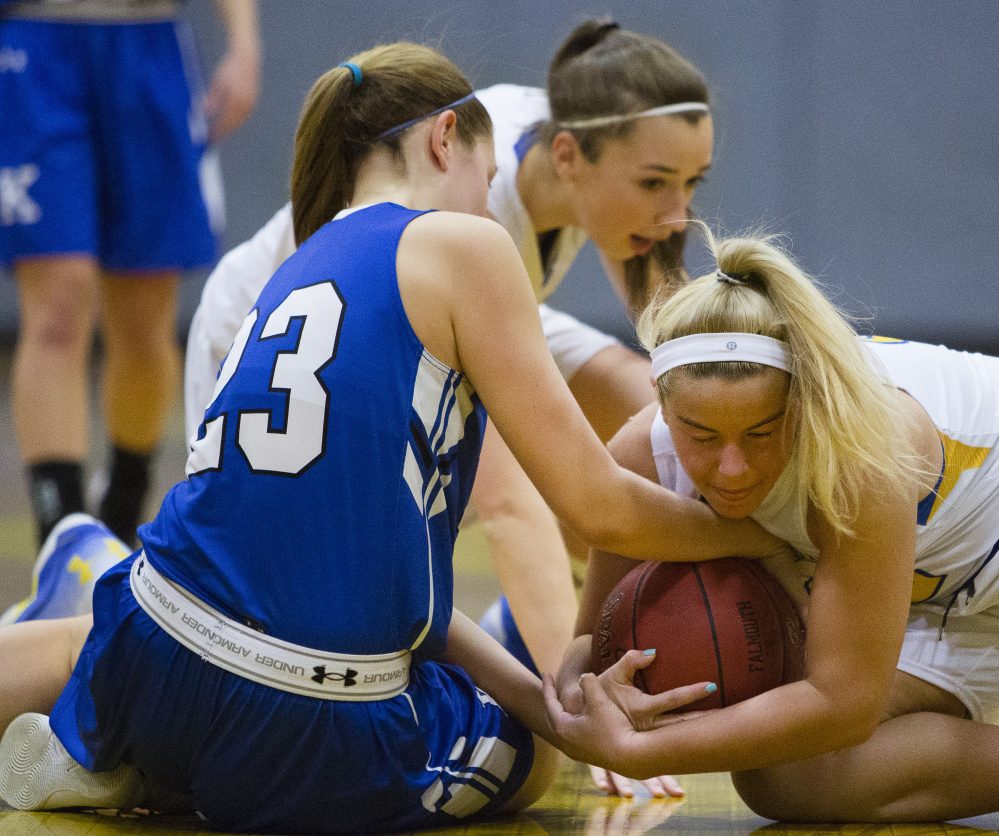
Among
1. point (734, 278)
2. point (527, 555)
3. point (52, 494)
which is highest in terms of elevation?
point (734, 278)

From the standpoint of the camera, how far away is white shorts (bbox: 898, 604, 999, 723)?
216cm

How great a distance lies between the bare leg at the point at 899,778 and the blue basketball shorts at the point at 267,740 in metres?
0.49

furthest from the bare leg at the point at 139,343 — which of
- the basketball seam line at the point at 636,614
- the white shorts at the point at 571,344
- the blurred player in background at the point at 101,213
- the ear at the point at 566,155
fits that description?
the basketball seam line at the point at 636,614

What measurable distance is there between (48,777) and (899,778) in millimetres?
1420

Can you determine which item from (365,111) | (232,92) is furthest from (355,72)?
(232,92)

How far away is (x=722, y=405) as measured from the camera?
186cm

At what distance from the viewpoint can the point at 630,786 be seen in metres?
2.28

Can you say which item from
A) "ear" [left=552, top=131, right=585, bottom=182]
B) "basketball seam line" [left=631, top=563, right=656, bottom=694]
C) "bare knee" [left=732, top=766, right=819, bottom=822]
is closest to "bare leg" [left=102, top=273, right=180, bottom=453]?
"ear" [left=552, top=131, right=585, bottom=182]

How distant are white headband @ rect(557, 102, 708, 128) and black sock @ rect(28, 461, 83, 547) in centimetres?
181

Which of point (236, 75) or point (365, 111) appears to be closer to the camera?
point (365, 111)

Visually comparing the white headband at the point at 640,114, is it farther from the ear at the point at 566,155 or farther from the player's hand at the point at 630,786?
the player's hand at the point at 630,786

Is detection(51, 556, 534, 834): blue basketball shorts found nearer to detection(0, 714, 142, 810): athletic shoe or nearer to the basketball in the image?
detection(0, 714, 142, 810): athletic shoe

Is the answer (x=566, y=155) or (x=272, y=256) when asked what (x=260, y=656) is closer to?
(x=272, y=256)

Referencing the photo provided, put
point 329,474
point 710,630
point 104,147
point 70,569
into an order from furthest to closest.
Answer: point 104,147 → point 70,569 → point 710,630 → point 329,474
